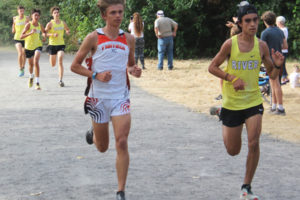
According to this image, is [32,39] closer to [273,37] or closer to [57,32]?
[57,32]

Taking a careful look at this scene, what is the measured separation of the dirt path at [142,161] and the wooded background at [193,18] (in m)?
13.9

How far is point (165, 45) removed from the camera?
21984mm

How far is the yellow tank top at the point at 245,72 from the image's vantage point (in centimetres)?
552

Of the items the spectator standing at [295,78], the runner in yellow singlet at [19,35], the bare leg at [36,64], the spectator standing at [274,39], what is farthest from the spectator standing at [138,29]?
the spectator standing at [274,39]

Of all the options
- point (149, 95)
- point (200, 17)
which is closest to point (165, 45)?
point (200, 17)

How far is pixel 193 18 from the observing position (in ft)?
86.9

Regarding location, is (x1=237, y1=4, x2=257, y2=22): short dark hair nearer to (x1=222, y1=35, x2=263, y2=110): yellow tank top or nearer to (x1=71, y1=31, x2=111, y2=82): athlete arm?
(x1=222, y1=35, x2=263, y2=110): yellow tank top

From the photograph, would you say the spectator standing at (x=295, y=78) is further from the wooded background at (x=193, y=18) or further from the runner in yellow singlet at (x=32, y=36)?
the wooded background at (x=193, y=18)

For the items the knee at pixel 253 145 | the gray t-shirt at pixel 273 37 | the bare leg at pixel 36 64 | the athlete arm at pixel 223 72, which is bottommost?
the bare leg at pixel 36 64

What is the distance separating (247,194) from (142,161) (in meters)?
1.95

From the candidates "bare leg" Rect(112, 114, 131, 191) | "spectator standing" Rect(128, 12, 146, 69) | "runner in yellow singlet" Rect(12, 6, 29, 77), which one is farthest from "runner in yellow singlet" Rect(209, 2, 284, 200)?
"spectator standing" Rect(128, 12, 146, 69)

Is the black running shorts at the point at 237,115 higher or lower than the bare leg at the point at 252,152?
higher

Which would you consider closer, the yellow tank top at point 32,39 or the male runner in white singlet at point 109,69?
the male runner in white singlet at point 109,69

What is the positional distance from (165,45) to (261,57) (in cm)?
1648
